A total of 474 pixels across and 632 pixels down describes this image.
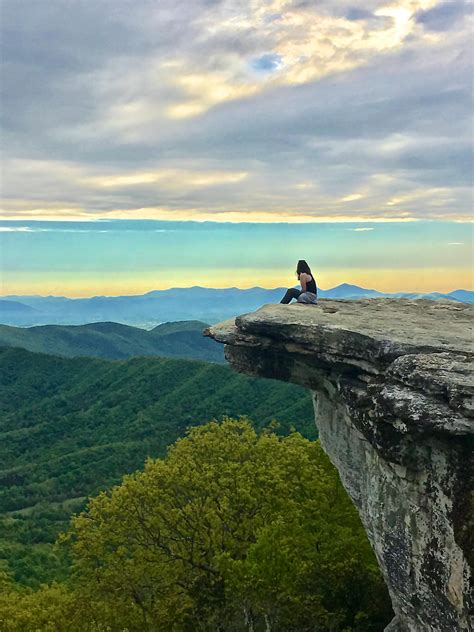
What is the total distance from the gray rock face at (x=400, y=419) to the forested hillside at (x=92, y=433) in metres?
64.1

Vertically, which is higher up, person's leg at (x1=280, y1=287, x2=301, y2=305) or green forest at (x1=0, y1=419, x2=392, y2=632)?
person's leg at (x1=280, y1=287, x2=301, y2=305)

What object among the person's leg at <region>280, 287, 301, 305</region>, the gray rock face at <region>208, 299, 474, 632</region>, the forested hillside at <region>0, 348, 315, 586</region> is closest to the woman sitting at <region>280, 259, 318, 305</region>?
the person's leg at <region>280, 287, 301, 305</region>

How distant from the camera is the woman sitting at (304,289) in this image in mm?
25344

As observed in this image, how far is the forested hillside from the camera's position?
101m

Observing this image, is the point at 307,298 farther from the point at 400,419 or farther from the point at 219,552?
the point at 219,552

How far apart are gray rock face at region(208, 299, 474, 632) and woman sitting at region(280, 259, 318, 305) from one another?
1.27m

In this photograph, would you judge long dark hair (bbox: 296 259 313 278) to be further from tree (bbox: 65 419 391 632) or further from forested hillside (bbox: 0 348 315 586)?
forested hillside (bbox: 0 348 315 586)

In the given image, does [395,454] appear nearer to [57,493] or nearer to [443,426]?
[443,426]

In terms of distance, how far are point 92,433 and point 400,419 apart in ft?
526

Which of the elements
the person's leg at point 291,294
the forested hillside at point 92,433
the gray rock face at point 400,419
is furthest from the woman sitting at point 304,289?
the forested hillside at point 92,433

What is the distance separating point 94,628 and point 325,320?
18680mm

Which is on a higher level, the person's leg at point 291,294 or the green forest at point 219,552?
the person's leg at point 291,294

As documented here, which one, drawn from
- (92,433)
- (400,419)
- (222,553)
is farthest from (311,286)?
(92,433)

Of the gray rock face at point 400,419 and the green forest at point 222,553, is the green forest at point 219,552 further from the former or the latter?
the gray rock face at point 400,419
